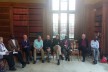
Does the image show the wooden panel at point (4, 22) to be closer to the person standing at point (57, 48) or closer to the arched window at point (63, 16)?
the arched window at point (63, 16)

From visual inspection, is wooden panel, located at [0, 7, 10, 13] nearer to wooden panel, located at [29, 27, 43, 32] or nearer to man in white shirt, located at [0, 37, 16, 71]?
wooden panel, located at [29, 27, 43, 32]

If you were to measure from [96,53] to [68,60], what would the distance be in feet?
3.74

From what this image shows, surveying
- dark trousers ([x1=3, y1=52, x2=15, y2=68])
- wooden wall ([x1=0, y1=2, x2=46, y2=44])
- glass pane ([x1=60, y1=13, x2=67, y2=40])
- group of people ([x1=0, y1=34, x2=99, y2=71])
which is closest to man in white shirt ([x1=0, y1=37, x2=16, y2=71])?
dark trousers ([x1=3, y1=52, x2=15, y2=68])

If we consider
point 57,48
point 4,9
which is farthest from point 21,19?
point 57,48

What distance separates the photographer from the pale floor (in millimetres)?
6645

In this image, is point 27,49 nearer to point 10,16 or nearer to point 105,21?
point 10,16

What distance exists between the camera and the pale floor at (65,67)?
6645mm

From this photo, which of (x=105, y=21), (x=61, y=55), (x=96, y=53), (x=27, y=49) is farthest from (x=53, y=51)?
(x=105, y=21)

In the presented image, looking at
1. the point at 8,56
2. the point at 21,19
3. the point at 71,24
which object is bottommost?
the point at 8,56

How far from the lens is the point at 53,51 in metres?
8.34

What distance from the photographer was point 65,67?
7.07 meters

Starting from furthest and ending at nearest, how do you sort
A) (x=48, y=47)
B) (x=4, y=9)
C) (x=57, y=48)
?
→ (x=4, y=9) < (x=48, y=47) < (x=57, y=48)

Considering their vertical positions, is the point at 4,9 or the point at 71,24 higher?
the point at 4,9

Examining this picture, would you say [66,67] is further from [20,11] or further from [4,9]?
[4,9]
